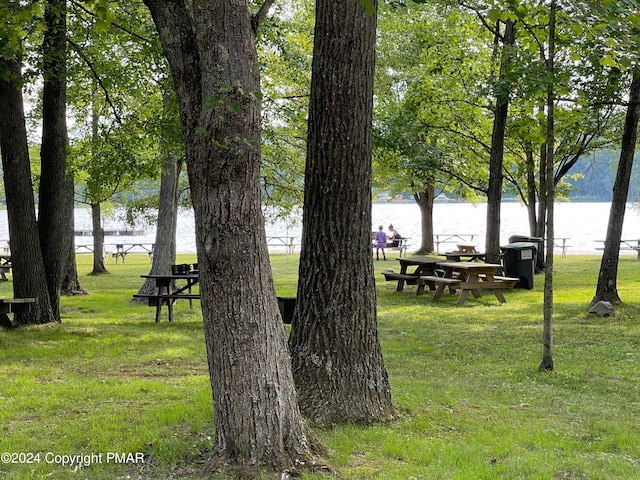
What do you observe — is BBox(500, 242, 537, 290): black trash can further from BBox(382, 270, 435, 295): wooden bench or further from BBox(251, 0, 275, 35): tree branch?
BBox(251, 0, 275, 35): tree branch

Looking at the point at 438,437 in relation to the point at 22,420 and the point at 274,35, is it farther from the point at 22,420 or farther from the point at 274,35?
the point at 274,35

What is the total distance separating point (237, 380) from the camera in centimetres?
441

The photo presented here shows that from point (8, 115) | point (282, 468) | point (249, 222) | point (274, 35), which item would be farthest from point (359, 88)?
point (274, 35)

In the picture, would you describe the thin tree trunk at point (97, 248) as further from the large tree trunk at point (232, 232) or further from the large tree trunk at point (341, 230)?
the large tree trunk at point (232, 232)

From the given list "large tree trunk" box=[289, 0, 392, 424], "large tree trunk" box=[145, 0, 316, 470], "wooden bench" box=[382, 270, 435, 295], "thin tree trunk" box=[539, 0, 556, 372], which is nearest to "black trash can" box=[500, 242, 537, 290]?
"wooden bench" box=[382, 270, 435, 295]

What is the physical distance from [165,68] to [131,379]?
21.2 ft

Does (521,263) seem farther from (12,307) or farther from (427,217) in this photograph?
(427,217)

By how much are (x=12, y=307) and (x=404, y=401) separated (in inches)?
258

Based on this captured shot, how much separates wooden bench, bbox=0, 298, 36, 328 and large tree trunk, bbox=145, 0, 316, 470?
6.74 meters

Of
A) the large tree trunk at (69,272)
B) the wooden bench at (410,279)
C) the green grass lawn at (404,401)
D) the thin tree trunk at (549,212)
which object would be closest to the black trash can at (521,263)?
the wooden bench at (410,279)

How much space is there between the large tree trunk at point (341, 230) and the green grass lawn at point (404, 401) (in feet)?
1.51

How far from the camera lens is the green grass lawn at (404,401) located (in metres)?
4.74

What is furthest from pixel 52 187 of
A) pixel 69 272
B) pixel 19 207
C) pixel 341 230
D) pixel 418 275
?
pixel 418 275

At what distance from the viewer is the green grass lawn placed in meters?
4.74
